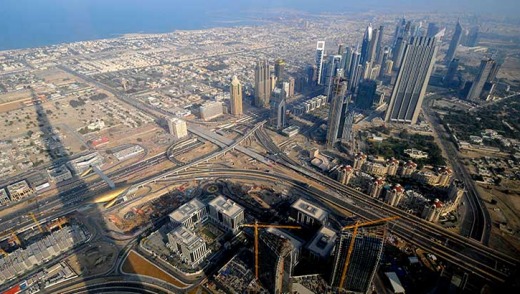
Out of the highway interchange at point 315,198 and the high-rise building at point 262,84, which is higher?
the high-rise building at point 262,84

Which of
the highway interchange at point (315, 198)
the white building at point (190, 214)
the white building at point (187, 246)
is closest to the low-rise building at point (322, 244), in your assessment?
the highway interchange at point (315, 198)

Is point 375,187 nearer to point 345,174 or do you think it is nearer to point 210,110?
point 345,174

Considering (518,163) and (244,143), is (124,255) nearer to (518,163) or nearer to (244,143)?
(244,143)

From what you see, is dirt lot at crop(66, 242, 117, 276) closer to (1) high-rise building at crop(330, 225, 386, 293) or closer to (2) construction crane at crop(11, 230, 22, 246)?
(2) construction crane at crop(11, 230, 22, 246)

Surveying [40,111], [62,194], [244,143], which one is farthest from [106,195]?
[40,111]

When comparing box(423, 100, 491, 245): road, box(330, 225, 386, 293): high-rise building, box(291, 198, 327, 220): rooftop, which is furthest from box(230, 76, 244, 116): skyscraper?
box(330, 225, 386, 293): high-rise building

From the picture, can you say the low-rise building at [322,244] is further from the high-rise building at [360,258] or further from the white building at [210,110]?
the white building at [210,110]
